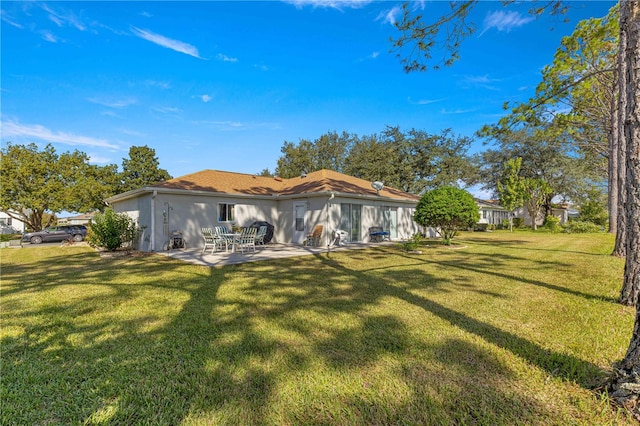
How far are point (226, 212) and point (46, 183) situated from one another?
70.9 ft

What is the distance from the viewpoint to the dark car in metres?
19.7

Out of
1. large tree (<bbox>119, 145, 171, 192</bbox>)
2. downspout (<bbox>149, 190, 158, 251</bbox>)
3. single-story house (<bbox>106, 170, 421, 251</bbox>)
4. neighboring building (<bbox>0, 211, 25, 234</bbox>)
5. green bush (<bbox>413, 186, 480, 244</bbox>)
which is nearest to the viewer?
downspout (<bbox>149, 190, 158, 251</bbox>)

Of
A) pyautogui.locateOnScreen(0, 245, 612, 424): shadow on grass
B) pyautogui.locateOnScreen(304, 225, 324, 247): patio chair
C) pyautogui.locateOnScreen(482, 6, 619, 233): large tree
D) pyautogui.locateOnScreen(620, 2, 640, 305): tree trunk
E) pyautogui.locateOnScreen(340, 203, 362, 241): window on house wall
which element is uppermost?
pyautogui.locateOnScreen(482, 6, 619, 233): large tree

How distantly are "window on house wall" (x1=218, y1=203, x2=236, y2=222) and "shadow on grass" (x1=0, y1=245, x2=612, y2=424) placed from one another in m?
9.37

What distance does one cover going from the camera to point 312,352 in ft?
10.3

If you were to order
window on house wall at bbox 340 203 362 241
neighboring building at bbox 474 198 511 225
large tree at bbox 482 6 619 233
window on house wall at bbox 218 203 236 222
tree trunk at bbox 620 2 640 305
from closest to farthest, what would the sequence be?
tree trunk at bbox 620 2 640 305 → large tree at bbox 482 6 619 233 → window on house wall at bbox 218 203 236 222 → window on house wall at bbox 340 203 362 241 → neighboring building at bbox 474 198 511 225

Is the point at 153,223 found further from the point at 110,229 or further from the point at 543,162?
the point at 543,162

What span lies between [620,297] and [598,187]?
38.3 meters

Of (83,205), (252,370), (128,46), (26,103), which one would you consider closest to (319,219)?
(128,46)

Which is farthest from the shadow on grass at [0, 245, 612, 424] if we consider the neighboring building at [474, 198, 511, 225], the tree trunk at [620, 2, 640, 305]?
the neighboring building at [474, 198, 511, 225]

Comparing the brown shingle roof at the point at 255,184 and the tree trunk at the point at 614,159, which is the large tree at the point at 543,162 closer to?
the tree trunk at the point at 614,159

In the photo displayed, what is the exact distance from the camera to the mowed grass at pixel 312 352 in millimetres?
2229

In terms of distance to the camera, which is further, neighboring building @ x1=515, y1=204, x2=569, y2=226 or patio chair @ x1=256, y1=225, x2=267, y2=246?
neighboring building @ x1=515, y1=204, x2=569, y2=226

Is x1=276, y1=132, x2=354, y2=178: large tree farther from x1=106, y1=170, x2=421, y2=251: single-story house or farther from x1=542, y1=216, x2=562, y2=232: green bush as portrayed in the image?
x1=542, y1=216, x2=562, y2=232: green bush
